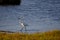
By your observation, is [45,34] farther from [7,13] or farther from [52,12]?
[7,13]

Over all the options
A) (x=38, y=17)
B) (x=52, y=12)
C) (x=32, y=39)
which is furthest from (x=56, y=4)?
(x=32, y=39)

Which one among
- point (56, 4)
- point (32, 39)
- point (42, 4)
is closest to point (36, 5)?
point (42, 4)

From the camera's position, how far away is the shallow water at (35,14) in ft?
12.2

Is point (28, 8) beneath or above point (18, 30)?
above

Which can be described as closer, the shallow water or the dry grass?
the dry grass

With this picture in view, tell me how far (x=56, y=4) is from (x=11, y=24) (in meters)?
0.92

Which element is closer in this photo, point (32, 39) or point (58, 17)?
point (32, 39)

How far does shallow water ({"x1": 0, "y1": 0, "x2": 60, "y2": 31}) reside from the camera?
12.2ft

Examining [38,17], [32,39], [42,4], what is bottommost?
[32,39]

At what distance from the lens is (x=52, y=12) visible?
3768mm

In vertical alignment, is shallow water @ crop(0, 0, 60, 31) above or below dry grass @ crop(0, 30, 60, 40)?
above

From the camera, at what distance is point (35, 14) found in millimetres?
3779

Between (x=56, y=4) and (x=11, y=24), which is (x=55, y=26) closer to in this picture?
(x=56, y=4)

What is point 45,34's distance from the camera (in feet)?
11.7
